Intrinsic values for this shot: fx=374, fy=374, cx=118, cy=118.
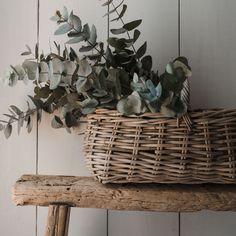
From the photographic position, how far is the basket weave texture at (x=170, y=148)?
0.46m

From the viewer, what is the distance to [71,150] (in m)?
0.63

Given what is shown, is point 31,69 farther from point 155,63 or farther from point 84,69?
point 155,63

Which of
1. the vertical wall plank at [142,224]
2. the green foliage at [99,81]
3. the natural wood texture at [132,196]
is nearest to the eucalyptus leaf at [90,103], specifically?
the green foliage at [99,81]

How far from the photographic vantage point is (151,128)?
46 cm

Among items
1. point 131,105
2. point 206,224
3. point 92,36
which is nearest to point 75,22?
point 92,36

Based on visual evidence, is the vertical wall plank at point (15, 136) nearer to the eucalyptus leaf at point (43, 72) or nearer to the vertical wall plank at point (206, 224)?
the eucalyptus leaf at point (43, 72)

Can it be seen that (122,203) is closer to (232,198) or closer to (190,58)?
(232,198)

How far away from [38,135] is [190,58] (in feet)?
0.94

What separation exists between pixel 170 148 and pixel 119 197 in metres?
0.09

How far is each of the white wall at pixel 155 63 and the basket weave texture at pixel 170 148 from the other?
0.15m

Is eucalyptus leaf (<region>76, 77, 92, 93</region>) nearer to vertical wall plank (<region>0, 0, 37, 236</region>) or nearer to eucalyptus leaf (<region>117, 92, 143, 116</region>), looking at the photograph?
eucalyptus leaf (<region>117, 92, 143, 116</region>)

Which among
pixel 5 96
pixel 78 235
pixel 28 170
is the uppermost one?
pixel 5 96

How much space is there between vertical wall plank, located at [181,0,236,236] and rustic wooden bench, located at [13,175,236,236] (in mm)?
133

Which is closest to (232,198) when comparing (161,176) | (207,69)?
(161,176)
